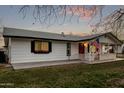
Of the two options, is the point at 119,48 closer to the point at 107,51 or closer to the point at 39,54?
the point at 107,51

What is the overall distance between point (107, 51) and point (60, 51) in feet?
21.2

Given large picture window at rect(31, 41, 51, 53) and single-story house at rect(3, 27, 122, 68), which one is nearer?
single-story house at rect(3, 27, 122, 68)

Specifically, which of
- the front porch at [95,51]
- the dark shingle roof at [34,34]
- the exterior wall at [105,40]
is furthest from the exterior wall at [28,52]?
the exterior wall at [105,40]

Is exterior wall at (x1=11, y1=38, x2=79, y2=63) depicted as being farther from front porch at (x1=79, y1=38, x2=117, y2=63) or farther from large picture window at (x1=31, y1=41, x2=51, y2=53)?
front porch at (x1=79, y1=38, x2=117, y2=63)

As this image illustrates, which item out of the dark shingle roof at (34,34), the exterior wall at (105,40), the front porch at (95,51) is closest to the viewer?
the dark shingle roof at (34,34)

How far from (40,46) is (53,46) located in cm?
150

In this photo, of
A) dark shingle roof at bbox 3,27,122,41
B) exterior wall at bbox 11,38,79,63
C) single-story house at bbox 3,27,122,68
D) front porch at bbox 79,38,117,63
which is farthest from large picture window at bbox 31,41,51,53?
front porch at bbox 79,38,117,63

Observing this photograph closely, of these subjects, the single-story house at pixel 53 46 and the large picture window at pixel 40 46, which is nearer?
the single-story house at pixel 53 46

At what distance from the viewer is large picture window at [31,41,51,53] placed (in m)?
14.1

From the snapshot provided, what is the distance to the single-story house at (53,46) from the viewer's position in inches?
520

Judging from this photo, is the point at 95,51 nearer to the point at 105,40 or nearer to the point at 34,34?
the point at 105,40

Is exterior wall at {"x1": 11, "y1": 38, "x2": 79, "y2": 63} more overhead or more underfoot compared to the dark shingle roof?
more underfoot

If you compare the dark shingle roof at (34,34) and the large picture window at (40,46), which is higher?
the dark shingle roof at (34,34)

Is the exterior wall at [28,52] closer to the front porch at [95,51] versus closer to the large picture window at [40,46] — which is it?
the large picture window at [40,46]
